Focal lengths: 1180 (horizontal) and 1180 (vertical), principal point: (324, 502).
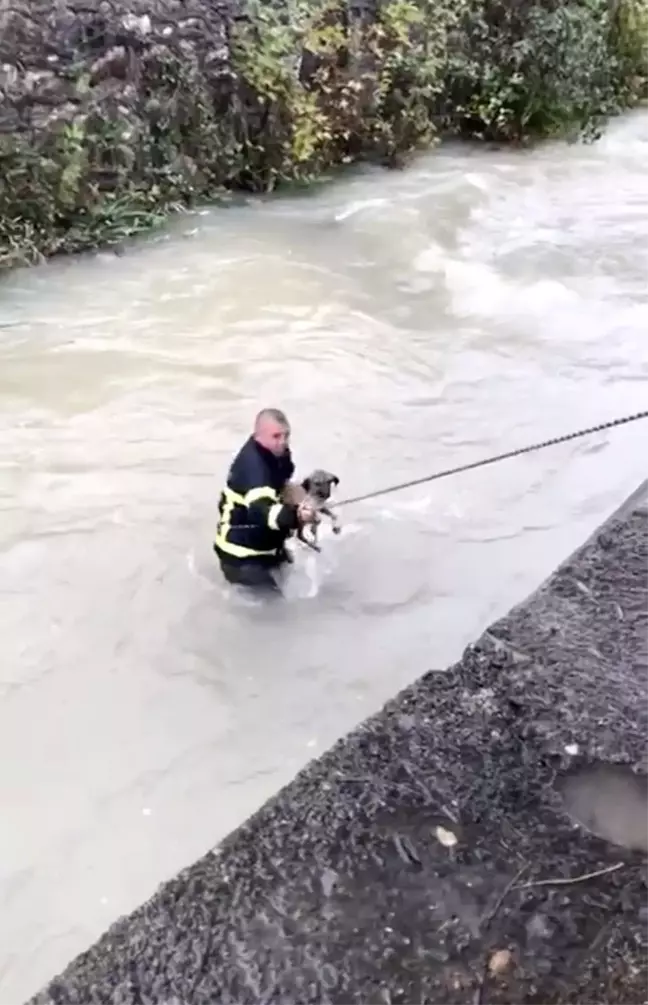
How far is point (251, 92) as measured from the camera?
38.1ft

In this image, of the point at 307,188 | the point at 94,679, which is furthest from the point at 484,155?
the point at 94,679

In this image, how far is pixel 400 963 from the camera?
89.4 inches

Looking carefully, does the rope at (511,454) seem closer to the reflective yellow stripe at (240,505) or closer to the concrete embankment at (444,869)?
the reflective yellow stripe at (240,505)

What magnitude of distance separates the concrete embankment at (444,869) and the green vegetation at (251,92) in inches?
309

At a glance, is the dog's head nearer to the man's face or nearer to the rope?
the rope

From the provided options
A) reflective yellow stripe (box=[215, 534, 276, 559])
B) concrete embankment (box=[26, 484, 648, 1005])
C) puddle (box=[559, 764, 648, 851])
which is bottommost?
reflective yellow stripe (box=[215, 534, 276, 559])

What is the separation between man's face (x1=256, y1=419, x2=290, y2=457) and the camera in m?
5.50

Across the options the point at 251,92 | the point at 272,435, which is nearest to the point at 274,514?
the point at 272,435

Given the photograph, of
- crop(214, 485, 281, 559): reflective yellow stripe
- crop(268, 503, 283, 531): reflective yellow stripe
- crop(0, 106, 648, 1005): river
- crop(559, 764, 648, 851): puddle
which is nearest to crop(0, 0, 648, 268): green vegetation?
crop(0, 106, 648, 1005): river

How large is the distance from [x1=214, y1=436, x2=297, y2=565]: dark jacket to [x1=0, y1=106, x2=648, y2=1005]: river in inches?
14.1

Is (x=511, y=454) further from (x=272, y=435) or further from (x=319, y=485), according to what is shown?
(x=272, y=435)

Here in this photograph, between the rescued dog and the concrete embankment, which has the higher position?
the concrete embankment

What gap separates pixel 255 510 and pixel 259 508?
0.02m

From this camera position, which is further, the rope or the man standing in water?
the man standing in water
